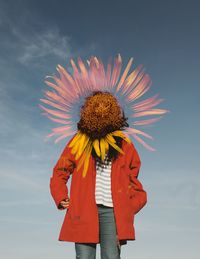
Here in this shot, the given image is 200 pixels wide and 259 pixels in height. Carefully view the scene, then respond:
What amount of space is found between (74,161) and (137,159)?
880 mm

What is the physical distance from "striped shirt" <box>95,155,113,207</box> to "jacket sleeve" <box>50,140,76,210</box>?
1.30 ft

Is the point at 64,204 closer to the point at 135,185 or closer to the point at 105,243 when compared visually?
the point at 105,243

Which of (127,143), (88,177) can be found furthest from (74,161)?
(127,143)

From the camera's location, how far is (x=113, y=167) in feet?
19.4

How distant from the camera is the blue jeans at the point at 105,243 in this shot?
218 inches

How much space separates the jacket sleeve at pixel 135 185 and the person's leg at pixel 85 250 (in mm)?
799

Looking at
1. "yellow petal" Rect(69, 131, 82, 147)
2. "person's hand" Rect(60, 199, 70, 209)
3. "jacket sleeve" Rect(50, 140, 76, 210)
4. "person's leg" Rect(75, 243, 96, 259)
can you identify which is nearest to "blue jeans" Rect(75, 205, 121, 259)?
"person's leg" Rect(75, 243, 96, 259)

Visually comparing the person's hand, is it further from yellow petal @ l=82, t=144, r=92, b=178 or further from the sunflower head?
the sunflower head

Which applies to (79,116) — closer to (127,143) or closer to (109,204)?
(127,143)

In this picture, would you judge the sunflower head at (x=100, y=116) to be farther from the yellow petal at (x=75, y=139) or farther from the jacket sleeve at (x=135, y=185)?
the jacket sleeve at (x=135, y=185)

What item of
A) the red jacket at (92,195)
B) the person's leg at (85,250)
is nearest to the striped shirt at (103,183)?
the red jacket at (92,195)

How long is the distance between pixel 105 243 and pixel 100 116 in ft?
5.39

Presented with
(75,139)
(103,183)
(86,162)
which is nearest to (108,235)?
(103,183)

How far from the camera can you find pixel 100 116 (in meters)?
5.85
